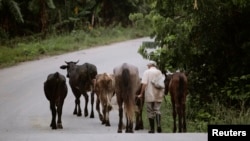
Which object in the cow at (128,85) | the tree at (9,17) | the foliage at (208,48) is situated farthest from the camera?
the tree at (9,17)

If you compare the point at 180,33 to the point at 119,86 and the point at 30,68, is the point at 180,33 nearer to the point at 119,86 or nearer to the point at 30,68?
the point at 119,86

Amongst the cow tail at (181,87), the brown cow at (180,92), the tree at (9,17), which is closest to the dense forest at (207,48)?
the brown cow at (180,92)

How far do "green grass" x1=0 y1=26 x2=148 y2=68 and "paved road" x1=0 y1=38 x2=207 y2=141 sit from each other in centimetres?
94

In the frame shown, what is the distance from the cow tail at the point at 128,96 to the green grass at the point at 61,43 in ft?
38.7

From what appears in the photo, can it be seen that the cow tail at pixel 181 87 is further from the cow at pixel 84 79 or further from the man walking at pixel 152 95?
the cow at pixel 84 79

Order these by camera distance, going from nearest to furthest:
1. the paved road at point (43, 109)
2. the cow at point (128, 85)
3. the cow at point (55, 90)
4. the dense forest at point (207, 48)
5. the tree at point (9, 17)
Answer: the paved road at point (43, 109) → the cow at point (128, 85) → the cow at point (55, 90) → the dense forest at point (207, 48) → the tree at point (9, 17)

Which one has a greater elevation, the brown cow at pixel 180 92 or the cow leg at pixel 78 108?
the brown cow at pixel 180 92

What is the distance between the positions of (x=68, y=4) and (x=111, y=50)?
642 centimetres

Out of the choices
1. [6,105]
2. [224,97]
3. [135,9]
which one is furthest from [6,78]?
[135,9]

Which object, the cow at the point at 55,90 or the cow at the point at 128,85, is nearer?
the cow at the point at 128,85

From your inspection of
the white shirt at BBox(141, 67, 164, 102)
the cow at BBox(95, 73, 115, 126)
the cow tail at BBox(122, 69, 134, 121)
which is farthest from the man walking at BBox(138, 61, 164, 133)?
the cow at BBox(95, 73, 115, 126)

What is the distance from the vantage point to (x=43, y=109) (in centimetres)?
1644

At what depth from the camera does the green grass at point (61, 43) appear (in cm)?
2511

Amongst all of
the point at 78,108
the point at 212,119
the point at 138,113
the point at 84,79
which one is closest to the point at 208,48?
the point at 212,119
